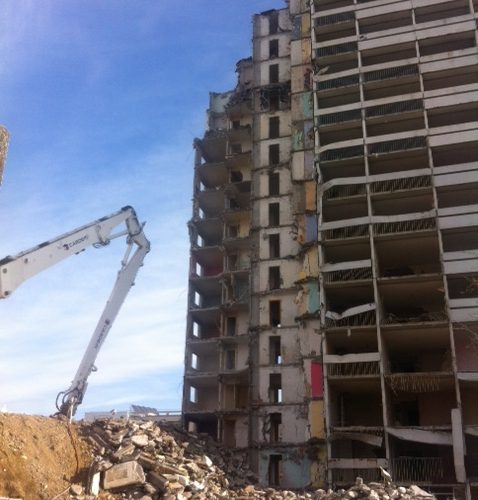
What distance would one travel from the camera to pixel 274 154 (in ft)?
160

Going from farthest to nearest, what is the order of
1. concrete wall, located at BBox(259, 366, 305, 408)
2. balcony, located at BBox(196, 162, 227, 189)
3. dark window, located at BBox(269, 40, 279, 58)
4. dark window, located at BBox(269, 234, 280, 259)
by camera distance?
dark window, located at BBox(269, 40, 279, 58) < balcony, located at BBox(196, 162, 227, 189) < dark window, located at BBox(269, 234, 280, 259) < concrete wall, located at BBox(259, 366, 305, 408)

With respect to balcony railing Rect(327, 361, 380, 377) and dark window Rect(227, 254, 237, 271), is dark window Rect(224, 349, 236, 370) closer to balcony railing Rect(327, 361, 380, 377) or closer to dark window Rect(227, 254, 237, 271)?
dark window Rect(227, 254, 237, 271)

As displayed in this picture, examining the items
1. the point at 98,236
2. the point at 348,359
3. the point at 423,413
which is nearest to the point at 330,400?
the point at 348,359

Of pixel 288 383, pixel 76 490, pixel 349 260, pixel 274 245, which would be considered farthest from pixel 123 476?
pixel 274 245

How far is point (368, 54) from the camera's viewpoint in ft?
147

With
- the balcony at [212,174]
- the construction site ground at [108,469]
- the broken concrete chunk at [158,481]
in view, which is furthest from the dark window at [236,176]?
the broken concrete chunk at [158,481]

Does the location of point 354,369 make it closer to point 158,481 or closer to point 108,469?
point 158,481

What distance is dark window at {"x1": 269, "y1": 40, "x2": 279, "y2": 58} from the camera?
53.2 m

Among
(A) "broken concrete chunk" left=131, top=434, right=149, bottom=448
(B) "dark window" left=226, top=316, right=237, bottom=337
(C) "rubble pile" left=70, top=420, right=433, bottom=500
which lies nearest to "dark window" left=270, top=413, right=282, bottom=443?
(C) "rubble pile" left=70, top=420, right=433, bottom=500

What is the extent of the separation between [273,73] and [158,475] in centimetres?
3736

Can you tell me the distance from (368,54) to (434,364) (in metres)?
22.5

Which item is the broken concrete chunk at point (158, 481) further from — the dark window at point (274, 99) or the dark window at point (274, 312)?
the dark window at point (274, 99)

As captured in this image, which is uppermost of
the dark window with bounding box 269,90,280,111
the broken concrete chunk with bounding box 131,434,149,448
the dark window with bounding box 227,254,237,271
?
the dark window with bounding box 269,90,280,111

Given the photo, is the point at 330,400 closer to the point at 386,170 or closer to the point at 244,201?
the point at 386,170
